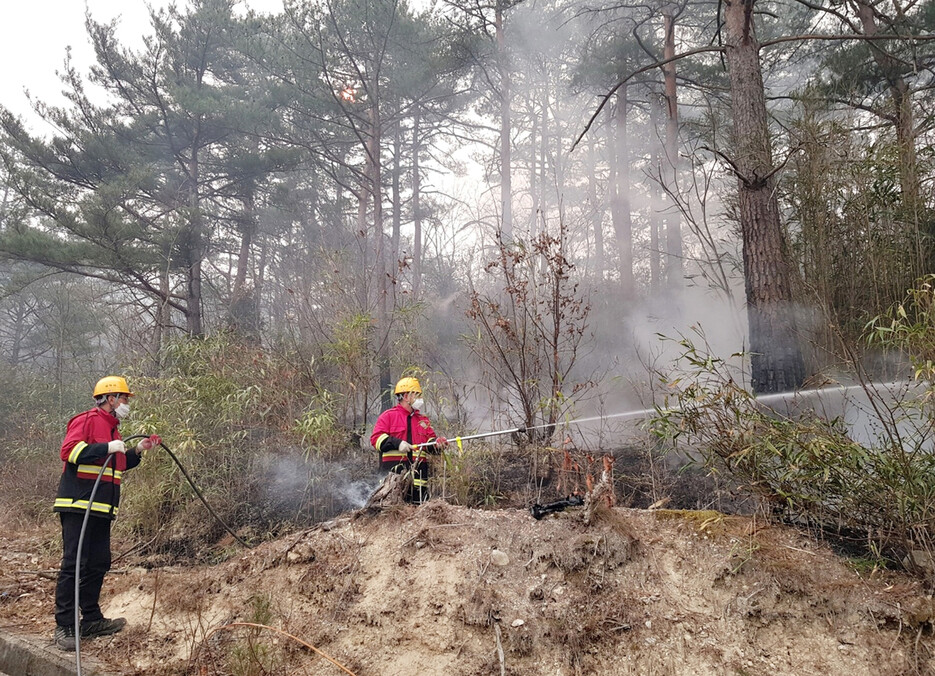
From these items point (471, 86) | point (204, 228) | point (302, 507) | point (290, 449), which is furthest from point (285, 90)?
point (302, 507)

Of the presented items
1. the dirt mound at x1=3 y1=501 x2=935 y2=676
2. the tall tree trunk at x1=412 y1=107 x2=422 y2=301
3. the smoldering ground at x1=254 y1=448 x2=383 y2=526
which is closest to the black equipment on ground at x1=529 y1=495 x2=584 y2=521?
the dirt mound at x1=3 y1=501 x2=935 y2=676

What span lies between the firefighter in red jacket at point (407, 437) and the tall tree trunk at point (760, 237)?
3.53 metres

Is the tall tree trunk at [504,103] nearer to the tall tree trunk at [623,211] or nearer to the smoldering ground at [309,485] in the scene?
the tall tree trunk at [623,211]

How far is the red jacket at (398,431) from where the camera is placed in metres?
5.83

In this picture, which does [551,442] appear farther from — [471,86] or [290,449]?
[471,86]

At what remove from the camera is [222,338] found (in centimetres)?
839

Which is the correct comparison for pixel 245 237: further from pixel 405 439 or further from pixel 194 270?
pixel 405 439

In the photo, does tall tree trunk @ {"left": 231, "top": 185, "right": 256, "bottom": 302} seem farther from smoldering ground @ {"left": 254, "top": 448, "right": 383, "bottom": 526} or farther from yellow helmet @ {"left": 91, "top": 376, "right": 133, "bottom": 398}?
yellow helmet @ {"left": 91, "top": 376, "right": 133, "bottom": 398}

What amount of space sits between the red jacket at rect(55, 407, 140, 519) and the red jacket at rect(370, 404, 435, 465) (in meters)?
2.23

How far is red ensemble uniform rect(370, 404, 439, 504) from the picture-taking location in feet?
18.8

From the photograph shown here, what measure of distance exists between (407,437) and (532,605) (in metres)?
2.80

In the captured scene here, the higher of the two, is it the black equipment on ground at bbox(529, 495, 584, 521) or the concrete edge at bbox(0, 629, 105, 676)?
the black equipment on ground at bbox(529, 495, 584, 521)

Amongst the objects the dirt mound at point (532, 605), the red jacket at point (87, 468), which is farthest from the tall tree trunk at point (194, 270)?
the dirt mound at point (532, 605)

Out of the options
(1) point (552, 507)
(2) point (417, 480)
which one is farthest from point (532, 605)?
(2) point (417, 480)
